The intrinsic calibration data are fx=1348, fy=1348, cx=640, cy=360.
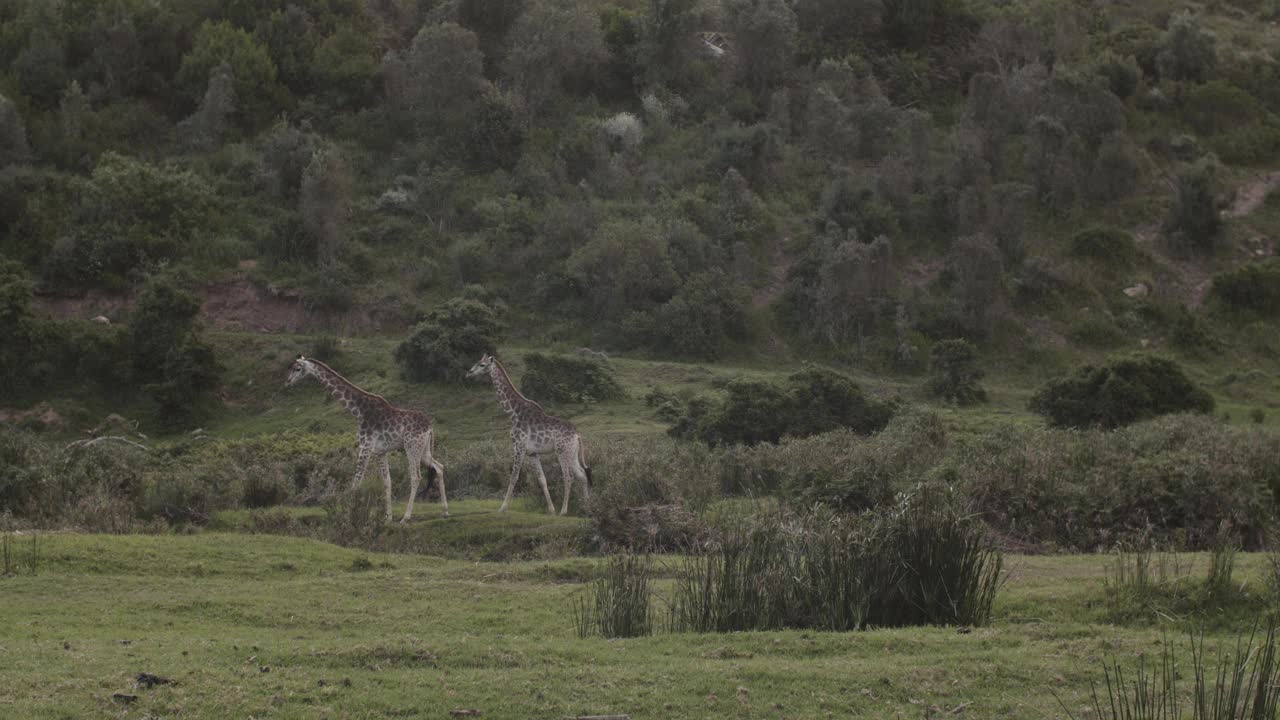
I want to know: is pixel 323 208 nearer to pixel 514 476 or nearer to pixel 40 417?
pixel 40 417

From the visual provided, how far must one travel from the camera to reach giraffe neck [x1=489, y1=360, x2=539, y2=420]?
2200cm

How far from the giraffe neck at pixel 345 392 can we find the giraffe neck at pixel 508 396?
222cm

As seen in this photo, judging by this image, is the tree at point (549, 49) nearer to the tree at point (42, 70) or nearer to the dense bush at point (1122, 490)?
the tree at point (42, 70)

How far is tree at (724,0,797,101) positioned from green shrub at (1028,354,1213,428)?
86.5 ft

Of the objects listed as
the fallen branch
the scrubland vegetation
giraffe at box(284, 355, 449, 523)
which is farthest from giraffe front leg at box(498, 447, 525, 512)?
the fallen branch

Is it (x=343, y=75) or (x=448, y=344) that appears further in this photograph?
(x=343, y=75)

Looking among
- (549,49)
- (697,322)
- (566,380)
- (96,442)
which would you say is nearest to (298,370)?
(96,442)

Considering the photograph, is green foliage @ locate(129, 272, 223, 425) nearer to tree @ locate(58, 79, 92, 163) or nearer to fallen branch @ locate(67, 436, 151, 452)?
fallen branch @ locate(67, 436, 151, 452)

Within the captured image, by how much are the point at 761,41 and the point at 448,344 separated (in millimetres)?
24582

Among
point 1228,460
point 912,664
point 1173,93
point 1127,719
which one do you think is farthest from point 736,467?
point 1173,93

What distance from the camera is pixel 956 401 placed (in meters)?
35.2

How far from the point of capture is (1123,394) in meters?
29.9

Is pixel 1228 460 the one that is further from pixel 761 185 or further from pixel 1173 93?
pixel 1173 93

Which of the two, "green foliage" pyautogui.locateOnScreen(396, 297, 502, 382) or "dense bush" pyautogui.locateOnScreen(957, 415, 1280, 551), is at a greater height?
"green foliage" pyautogui.locateOnScreen(396, 297, 502, 382)
